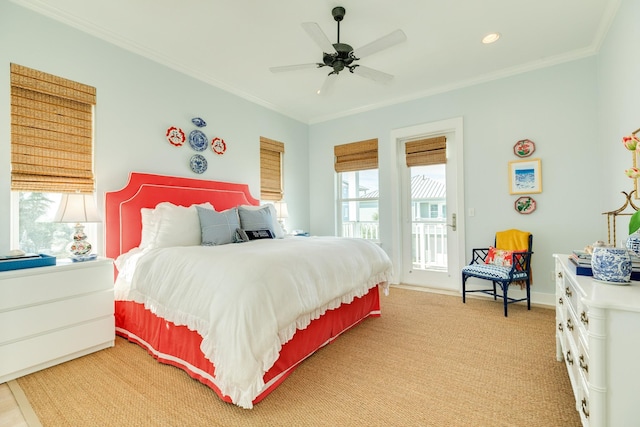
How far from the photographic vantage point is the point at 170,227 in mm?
2703

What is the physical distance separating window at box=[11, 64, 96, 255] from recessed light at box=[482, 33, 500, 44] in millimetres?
3808

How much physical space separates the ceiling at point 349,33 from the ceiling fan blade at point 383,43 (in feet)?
1.25

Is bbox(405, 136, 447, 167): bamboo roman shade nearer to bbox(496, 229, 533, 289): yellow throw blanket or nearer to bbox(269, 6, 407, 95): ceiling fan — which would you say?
bbox(496, 229, 533, 289): yellow throw blanket

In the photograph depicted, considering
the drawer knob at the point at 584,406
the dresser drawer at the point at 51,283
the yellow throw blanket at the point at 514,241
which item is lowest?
the drawer knob at the point at 584,406

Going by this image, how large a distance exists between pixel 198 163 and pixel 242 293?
8.12 ft

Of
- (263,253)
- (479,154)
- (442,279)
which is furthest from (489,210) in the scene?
(263,253)

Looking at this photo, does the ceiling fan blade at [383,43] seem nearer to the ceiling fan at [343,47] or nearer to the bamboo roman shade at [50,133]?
the ceiling fan at [343,47]

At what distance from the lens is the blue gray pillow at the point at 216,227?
2785 mm

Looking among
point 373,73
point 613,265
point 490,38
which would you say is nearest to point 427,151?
point 490,38

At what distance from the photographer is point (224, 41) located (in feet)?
9.69

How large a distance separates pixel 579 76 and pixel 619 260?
3077 millimetres

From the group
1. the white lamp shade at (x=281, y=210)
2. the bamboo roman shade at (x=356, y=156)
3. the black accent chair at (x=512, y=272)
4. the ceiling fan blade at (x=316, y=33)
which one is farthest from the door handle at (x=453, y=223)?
the ceiling fan blade at (x=316, y=33)

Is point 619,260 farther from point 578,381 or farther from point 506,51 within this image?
point 506,51

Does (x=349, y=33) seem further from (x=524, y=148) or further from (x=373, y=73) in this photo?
(x=524, y=148)
